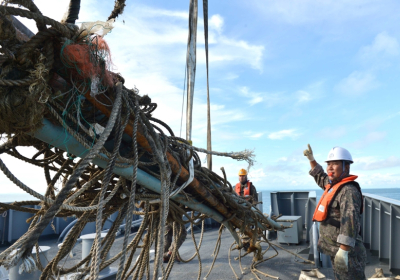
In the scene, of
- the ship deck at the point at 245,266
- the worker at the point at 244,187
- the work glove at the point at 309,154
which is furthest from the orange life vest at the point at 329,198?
the worker at the point at 244,187

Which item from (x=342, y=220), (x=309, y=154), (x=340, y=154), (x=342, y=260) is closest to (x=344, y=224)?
(x=342, y=220)

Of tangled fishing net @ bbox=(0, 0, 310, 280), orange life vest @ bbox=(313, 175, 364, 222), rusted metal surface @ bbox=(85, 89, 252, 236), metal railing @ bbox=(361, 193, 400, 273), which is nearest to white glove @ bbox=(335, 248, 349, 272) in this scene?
orange life vest @ bbox=(313, 175, 364, 222)

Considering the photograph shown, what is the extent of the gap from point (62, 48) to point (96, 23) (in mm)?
203

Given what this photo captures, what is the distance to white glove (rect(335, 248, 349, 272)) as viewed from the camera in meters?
2.78

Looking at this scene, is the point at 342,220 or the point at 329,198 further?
the point at 329,198

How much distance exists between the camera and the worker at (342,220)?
2.81m

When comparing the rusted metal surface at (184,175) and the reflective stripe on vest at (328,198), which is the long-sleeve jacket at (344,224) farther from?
the rusted metal surface at (184,175)

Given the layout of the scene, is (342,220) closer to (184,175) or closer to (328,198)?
(328,198)

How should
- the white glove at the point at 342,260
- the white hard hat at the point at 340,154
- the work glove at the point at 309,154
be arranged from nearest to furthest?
1. the white glove at the point at 342,260
2. the white hard hat at the point at 340,154
3. the work glove at the point at 309,154

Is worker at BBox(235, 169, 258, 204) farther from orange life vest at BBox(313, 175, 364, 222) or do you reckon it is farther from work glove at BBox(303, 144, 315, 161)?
orange life vest at BBox(313, 175, 364, 222)

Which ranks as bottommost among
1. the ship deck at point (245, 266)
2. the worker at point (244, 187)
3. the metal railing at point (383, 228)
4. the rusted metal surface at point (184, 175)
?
the ship deck at point (245, 266)

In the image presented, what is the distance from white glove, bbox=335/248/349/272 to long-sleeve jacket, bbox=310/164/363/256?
95 millimetres

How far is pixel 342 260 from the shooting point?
110 inches

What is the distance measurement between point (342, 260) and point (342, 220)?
0.38 meters
